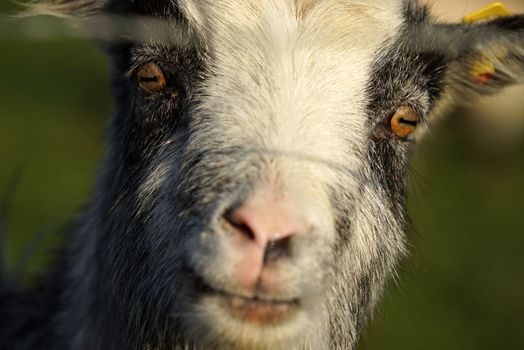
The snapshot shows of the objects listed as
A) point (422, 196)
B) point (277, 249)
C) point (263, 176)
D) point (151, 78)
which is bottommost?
point (422, 196)

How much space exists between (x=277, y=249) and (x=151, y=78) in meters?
1.15

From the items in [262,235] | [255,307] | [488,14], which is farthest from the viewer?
[488,14]

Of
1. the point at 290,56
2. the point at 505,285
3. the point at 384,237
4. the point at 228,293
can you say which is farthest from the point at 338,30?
the point at 505,285

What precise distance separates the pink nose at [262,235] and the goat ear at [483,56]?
1.52m

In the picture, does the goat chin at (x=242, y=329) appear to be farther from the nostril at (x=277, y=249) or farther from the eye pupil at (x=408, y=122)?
the eye pupil at (x=408, y=122)

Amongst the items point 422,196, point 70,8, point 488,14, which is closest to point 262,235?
point 488,14

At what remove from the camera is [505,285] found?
9812mm

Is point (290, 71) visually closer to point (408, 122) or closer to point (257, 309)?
point (408, 122)

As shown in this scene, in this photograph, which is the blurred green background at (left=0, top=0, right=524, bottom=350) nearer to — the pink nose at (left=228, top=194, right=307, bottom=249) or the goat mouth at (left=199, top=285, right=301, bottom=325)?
the goat mouth at (left=199, top=285, right=301, bottom=325)

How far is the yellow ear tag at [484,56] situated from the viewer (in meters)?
4.76

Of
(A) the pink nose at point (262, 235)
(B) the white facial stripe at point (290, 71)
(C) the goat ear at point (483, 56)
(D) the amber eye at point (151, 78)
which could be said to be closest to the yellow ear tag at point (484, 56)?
(C) the goat ear at point (483, 56)

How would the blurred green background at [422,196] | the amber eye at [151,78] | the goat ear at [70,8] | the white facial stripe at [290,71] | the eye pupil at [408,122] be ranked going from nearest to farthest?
1. the white facial stripe at [290,71]
2. the amber eye at [151,78]
3. the eye pupil at [408,122]
4. the goat ear at [70,8]
5. the blurred green background at [422,196]

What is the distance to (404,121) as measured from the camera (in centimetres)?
445

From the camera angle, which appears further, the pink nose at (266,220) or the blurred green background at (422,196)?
the blurred green background at (422,196)
